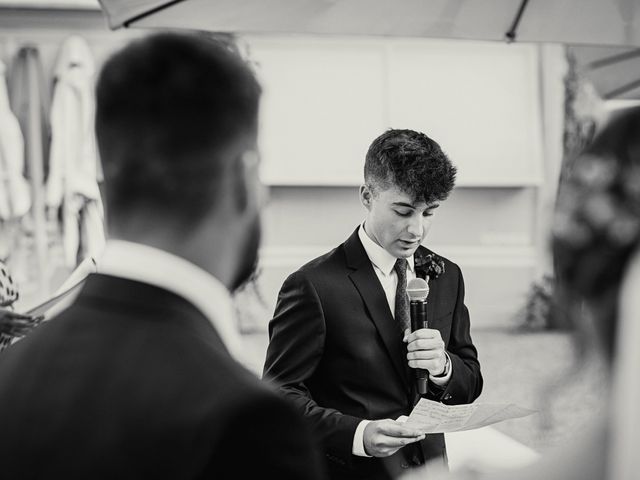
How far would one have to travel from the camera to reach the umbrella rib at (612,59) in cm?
Answer: 382

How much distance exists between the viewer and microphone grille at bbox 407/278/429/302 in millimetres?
2281

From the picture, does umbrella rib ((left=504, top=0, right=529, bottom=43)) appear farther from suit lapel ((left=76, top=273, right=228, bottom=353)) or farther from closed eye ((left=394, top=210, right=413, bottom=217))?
suit lapel ((left=76, top=273, right=228, bottom=353))

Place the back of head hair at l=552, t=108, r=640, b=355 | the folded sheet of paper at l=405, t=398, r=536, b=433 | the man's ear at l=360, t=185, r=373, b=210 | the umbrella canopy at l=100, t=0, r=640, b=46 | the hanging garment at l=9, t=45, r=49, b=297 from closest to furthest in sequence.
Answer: the back of head hair at l=552, t=108, r=640, b=355
the folded sheet of paper at l=405, t=398, r=536, b=433
the man's ear at l=360, t=185, r=373, b=210
the umbrella canopy at l=100, t=0, r=640, b=46
the hanging garment at l=9, t=45, r=49, b=297

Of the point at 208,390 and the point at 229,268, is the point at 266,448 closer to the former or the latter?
the point at 208,390

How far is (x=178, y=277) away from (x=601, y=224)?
462 mm

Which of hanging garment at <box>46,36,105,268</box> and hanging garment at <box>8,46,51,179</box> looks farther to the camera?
hanging garment at <box>8,46,51,179</box>

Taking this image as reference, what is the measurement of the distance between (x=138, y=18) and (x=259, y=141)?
2.06 meters

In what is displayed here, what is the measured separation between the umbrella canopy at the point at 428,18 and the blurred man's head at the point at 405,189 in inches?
37.6

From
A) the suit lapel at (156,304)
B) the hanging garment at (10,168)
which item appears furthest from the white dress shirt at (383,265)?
the hanging garment at (10,168)

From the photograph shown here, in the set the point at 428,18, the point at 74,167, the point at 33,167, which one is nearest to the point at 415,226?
the point at 428,18

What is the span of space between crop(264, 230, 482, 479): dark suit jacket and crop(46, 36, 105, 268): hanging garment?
482 centimetres

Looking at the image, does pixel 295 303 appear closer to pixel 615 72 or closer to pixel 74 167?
pixel 615 72

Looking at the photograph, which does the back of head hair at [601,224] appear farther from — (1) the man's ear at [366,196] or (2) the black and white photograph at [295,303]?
(1) the man's ear at [366,196]

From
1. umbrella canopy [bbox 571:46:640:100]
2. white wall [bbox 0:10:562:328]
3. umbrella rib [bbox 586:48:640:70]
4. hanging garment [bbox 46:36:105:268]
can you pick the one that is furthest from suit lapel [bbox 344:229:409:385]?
white wall [bbox 0:10:562:328]
